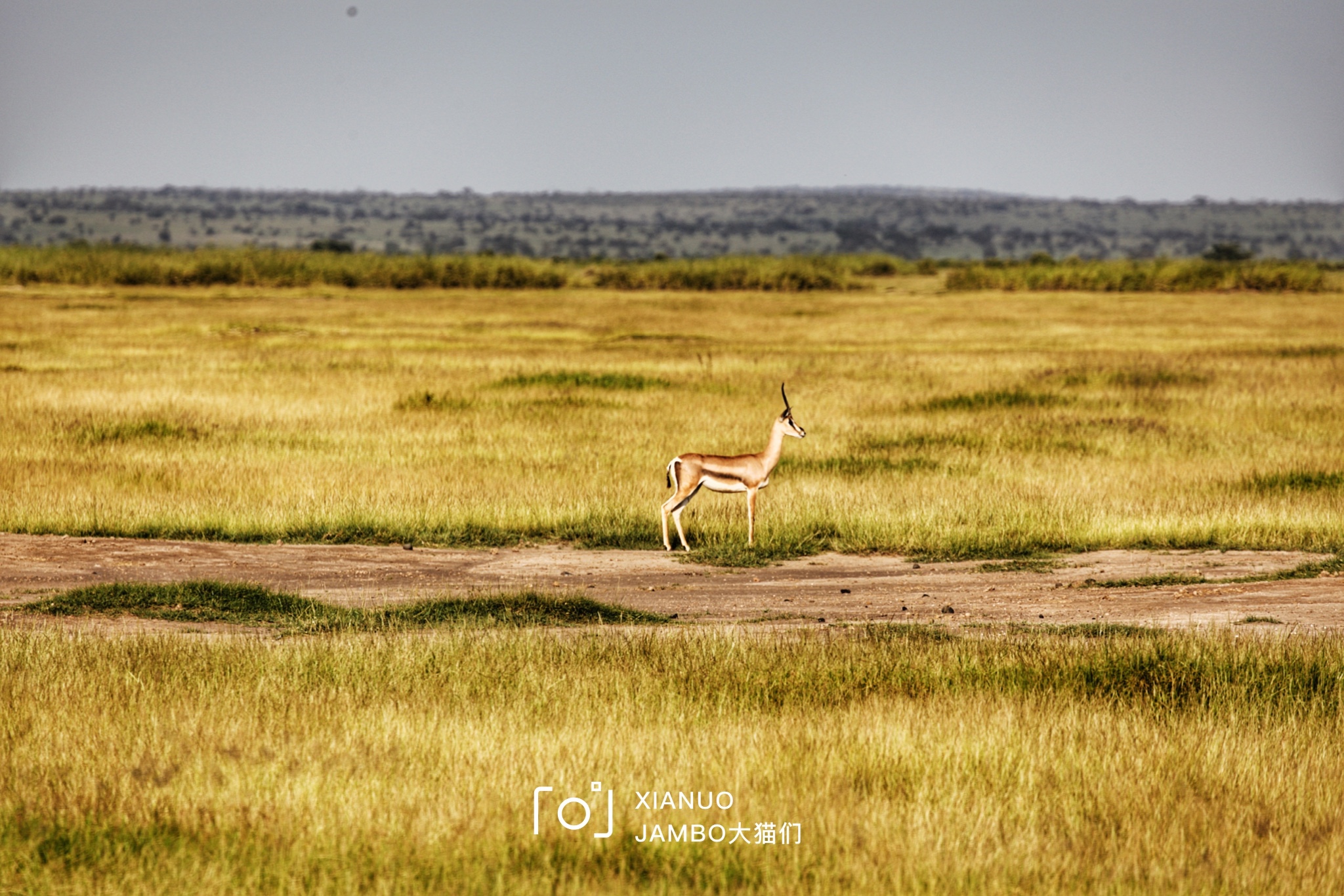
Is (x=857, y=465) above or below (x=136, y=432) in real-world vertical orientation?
below

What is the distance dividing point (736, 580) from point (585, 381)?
66.4 feet

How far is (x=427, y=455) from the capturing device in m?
22.4

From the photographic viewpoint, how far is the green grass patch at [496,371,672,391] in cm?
3369

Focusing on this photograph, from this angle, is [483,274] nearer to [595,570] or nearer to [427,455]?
[427,455]

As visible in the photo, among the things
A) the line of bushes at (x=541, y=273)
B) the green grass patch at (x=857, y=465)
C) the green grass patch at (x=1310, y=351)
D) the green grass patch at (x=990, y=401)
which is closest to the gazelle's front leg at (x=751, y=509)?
the green grass patch at (x=857, y=465)

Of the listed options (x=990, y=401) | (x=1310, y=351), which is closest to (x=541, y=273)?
(x=1310, y=351)

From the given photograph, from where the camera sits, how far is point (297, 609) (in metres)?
12.3

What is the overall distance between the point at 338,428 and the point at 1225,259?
132 metres

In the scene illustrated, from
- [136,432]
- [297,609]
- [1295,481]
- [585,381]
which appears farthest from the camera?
[585,381]

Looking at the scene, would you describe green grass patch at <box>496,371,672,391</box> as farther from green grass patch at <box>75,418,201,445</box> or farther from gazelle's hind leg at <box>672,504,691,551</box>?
gazelle's hind leg at <box>672,504,691,551</box>

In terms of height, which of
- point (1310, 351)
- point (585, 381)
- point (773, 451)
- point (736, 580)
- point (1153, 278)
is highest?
point (1153, 278)

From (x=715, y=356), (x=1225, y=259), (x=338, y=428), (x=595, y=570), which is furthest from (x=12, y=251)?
(x=1225, y=259)

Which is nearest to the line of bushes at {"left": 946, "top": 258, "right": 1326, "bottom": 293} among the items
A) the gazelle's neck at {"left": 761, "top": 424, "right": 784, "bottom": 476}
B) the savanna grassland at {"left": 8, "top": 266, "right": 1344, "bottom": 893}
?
the savanna grassland at {"left": 8, "top": 266, "right": 1344, "bottom": 893}

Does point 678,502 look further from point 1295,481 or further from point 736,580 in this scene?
point 1295,481
